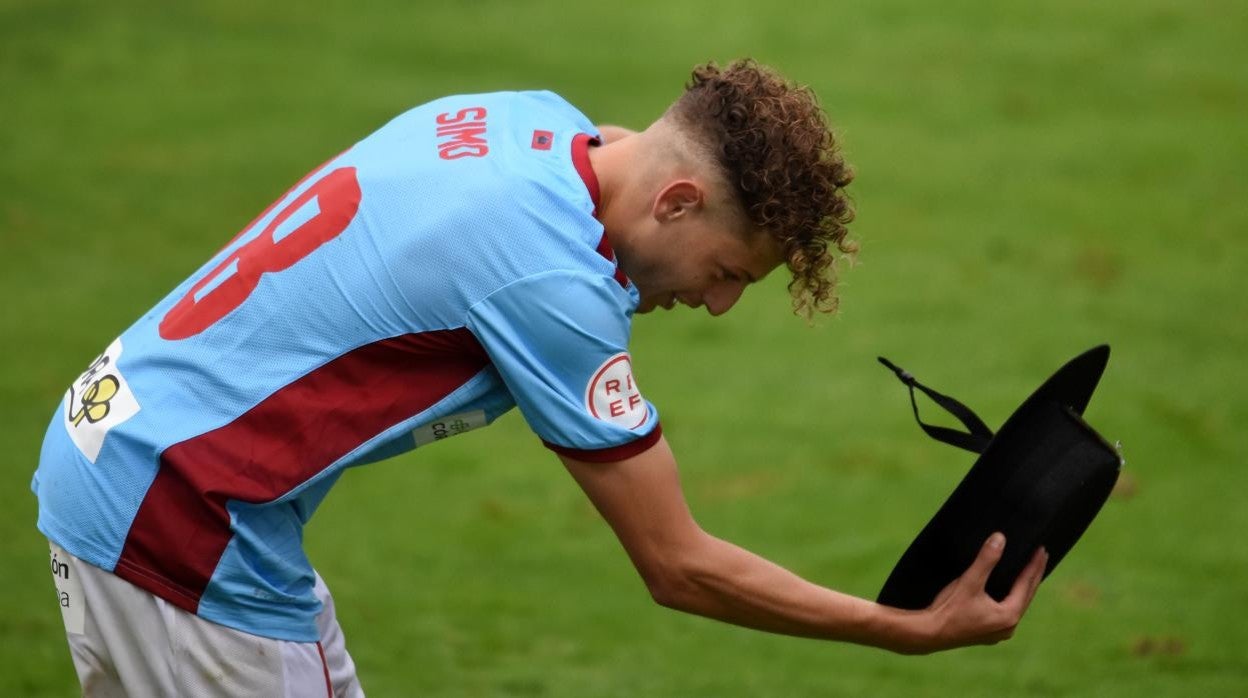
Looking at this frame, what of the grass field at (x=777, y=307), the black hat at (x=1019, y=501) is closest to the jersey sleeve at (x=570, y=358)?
the black hat at (x=1019, y=501)

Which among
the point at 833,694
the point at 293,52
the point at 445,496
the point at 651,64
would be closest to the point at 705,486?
the point at 445,496

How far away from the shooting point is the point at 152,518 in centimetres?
312

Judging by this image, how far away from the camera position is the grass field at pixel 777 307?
664 centimetres

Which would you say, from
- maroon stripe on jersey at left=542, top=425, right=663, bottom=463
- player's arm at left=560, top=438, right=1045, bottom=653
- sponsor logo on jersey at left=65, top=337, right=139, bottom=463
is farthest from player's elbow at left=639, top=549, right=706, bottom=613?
sponsor logo on jersey at left=65, top=337, right=139, bottom=463

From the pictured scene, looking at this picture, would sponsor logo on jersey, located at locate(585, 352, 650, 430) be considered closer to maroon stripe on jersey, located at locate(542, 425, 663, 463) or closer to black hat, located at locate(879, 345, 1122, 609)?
maroon stripe on jersey, located at locate(542, 425, 663, 463)

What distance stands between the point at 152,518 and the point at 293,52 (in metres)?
11.7

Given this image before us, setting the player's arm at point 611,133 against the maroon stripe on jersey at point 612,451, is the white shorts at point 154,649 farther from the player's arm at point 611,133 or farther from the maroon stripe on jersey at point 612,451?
the player's arm at point 611,133

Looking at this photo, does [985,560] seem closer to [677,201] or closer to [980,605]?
[980,605]

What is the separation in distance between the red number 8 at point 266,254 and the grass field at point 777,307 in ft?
10.3

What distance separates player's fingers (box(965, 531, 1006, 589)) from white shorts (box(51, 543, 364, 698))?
4.37 ft

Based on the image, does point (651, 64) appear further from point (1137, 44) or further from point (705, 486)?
point (705, 486)

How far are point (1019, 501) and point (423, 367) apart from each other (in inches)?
47.8

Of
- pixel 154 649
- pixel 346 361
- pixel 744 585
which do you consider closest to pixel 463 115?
pixel 346 361

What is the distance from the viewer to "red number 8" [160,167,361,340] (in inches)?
122
